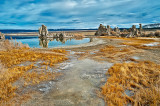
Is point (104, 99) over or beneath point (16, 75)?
beneath

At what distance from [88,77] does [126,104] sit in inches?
142

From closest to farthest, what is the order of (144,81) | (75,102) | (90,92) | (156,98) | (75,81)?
(156,98) → (75,102) → (90,92) → (144,81) → (75,81)

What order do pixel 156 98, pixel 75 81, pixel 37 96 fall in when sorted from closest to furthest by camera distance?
pixel 156 98
pixel 37 96
pixel 75 81

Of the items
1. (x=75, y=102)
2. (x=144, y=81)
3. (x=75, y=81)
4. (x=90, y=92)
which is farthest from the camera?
(x=75, y=81)

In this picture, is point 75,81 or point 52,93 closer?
point 52,93

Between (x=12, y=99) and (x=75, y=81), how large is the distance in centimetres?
372

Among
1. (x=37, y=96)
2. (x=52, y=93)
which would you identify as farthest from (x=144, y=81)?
(x=37, y=96)

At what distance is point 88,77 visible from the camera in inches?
319

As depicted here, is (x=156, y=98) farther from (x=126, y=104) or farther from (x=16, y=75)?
(x=16, y=75)

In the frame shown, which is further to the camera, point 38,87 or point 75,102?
point 38,87

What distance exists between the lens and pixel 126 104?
4859 millimetres

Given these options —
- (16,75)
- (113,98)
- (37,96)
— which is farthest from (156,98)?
(16,75)

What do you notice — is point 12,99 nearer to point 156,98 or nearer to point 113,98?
point 113,98

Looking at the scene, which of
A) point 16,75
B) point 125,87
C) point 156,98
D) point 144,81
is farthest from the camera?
point 16,75
